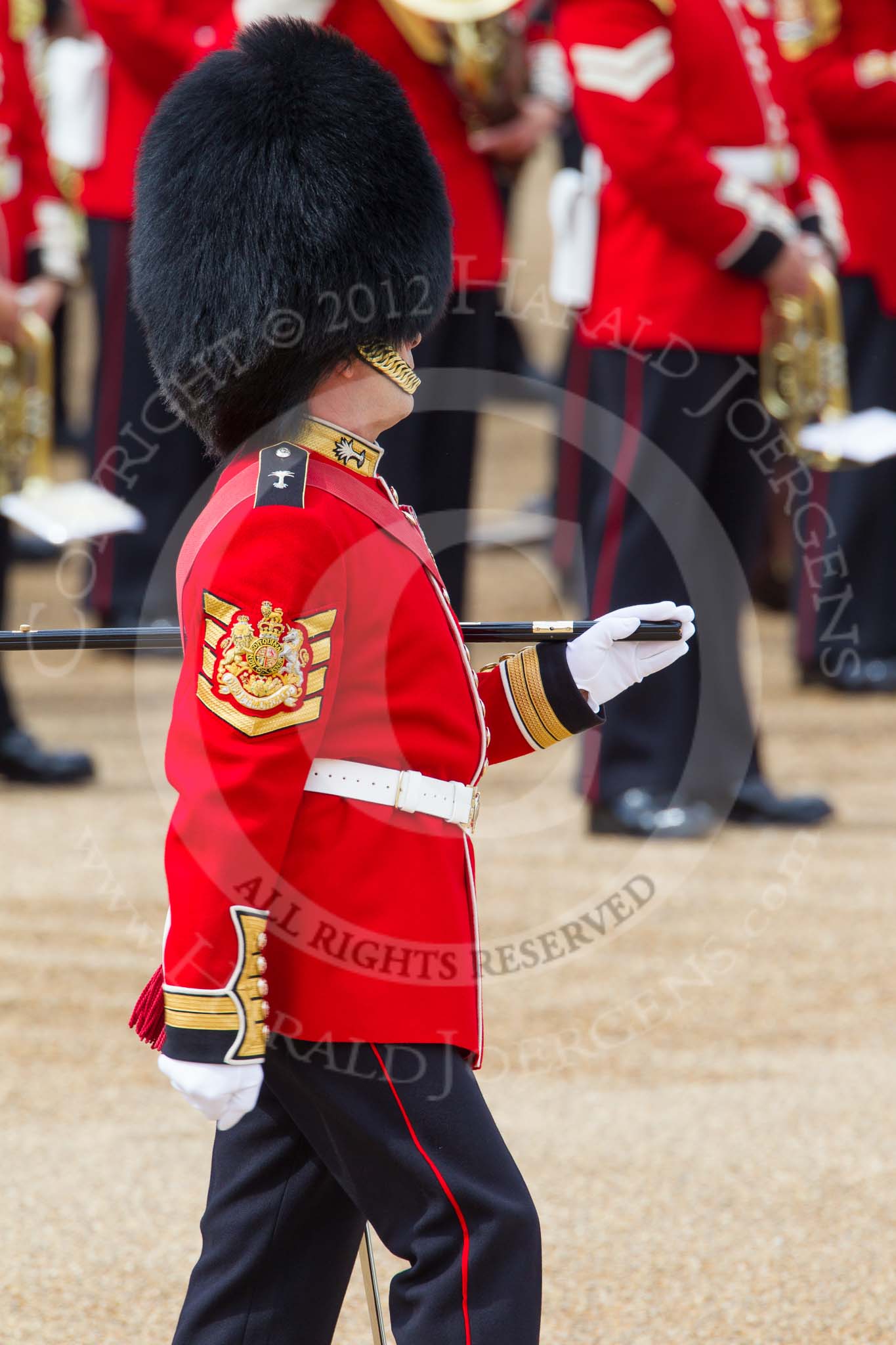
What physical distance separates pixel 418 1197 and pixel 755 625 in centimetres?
366

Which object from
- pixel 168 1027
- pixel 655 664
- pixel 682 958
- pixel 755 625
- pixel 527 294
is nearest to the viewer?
pixel 168 1027

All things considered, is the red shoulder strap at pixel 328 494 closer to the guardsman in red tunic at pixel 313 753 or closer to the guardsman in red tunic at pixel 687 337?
the guardsman in red tunic at pixel 313 753

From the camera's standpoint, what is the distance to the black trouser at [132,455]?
4457 mm

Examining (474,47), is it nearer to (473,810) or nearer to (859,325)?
(859,325)

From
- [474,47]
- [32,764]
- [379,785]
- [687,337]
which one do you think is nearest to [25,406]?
[32,764]

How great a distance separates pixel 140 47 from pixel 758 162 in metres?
1.41

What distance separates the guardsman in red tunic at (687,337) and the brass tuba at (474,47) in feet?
0.56

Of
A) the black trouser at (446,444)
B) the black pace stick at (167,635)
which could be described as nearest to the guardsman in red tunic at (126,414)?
the black trouser at (446,444)

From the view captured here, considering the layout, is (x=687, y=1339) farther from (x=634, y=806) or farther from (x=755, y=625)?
(x=755, y=625)

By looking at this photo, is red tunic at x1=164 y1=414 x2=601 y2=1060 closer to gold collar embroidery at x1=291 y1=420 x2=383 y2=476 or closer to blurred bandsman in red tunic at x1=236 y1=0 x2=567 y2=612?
gold collar embroidery at x1=291 y1=420 x2=383 y2=476

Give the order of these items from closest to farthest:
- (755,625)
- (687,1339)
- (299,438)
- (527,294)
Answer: (299,438)
(687,1339)
(755,625)
(527,294)

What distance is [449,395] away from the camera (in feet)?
11.2

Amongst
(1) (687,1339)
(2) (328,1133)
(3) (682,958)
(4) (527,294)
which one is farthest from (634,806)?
(4) (527,294)

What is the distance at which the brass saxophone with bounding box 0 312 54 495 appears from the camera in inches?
143
